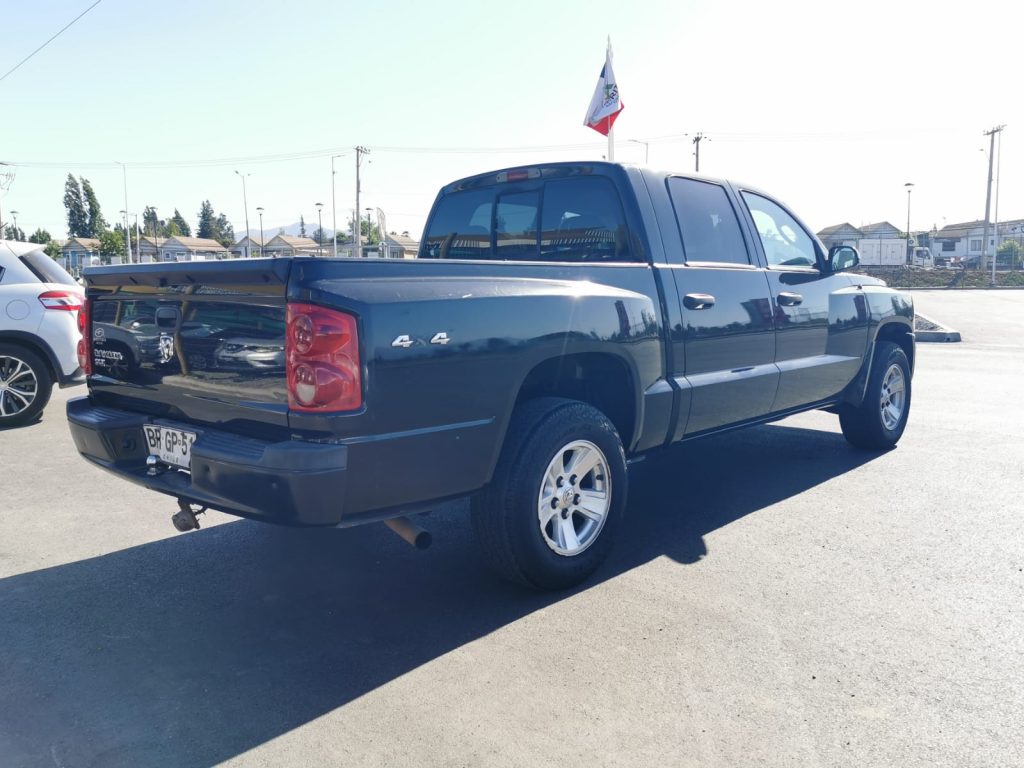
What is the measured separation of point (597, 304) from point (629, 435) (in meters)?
0.77

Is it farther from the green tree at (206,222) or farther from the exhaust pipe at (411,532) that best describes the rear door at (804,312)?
the green tree at (206,222)

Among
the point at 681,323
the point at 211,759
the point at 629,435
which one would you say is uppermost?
the point at 681,323

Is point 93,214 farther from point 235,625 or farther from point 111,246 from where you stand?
point 235,625

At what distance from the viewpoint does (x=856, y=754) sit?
2463 mm

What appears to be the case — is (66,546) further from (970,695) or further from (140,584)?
(970,695)

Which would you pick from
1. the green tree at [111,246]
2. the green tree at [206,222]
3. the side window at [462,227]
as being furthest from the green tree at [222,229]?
the side window at [462,227]

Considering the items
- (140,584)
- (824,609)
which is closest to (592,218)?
(824,609)

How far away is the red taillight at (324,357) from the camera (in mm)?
2795

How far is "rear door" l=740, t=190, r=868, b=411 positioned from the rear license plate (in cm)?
347

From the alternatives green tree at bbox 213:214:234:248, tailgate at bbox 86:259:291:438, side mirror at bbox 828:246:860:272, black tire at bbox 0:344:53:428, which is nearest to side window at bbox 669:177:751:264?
side mirror at bbox 828:246:860:272

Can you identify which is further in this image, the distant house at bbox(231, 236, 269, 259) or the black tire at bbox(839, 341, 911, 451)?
the distant house at bbox(231, 236, 269, 259)

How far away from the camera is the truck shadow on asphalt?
2.64 metres

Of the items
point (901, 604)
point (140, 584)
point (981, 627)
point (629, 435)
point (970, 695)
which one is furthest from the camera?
point (629, 435)

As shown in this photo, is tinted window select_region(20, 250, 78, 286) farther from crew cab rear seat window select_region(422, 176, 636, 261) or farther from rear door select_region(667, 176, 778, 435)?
rear door select_region(667, 176, 778, 435)
